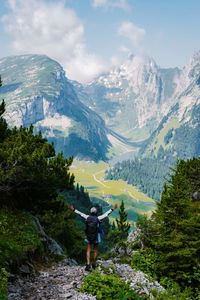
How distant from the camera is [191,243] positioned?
17875mm

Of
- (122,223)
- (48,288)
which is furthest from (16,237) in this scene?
(122,223)

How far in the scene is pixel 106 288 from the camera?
35.5ft

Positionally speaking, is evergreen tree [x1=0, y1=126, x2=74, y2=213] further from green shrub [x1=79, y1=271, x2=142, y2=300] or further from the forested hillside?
green shrub [x1=79, y1=271, x2=142, y2=300]

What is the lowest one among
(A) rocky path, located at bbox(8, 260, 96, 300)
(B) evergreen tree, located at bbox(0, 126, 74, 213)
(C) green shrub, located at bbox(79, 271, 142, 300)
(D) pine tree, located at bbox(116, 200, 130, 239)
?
(D) pine tree, located at bbox(116, 200, 130, 239)

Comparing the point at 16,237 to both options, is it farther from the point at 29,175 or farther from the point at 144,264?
the point at 144,264

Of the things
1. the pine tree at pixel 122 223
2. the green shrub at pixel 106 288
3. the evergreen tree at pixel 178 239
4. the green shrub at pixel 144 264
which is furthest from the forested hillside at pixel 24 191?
the pine tree at pixel 122 223

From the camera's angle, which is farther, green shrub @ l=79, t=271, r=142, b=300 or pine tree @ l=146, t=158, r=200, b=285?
pine tree @ l=146, t=158, r=200, b=285

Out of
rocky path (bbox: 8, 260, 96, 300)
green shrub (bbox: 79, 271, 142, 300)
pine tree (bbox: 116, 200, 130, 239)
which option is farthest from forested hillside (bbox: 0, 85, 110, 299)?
pine tree (bbox: 116, 200, 130, 239)

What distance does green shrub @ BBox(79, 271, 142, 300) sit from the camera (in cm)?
1050

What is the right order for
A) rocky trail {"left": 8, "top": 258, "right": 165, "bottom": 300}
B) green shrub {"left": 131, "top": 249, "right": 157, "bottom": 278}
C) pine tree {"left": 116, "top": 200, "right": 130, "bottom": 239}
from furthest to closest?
pine tree {"left": 116, "top": 200, "right": 130, "bottom": 239} → green shrub {"left": 131, "top": 249, "right": 157, "bottom": 278} → rocky trail {"left": 8, "top": 258, "right": 165, "bottom": 300}

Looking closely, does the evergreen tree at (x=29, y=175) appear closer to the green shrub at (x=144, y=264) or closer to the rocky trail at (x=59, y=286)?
the rocky trail at (x=59, y=286)

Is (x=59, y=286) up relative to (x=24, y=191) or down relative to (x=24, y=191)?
down

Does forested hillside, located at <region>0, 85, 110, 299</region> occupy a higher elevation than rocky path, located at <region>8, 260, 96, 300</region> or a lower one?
higher

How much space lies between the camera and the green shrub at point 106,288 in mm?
10500
